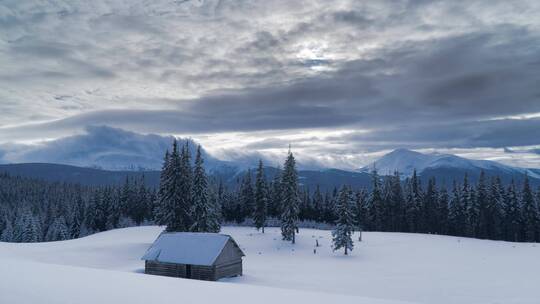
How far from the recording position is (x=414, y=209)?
88.9 metres

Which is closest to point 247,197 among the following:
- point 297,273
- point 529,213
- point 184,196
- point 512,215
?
point 184,196

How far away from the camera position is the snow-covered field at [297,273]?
31.0 feet

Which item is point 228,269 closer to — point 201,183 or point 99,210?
point 201,183

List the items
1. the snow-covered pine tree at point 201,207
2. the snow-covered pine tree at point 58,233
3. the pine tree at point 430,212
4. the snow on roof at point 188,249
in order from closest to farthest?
the snow on roof at point 188,249 → the snow-covered pine tree at point 201,207 → the pine tree at point 430,212 → the snow-covered pine tree at point 58,233

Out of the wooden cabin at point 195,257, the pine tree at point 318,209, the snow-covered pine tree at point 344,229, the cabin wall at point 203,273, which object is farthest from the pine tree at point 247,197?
the cabin wall at point 203,273

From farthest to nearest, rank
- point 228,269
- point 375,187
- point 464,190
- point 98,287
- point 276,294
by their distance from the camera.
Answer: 1. point 375,187
2. point 464,190
3. point 228,269
4. point 276,294
5. point 98,287

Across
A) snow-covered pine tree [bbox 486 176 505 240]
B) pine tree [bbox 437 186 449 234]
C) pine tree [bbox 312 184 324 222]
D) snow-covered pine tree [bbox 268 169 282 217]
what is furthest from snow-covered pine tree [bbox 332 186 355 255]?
pine tree [bbox 312 184 324 222]

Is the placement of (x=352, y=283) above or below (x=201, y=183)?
below

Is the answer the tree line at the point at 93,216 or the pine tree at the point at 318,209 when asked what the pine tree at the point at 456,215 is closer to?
the pine tree at the point at 318,209

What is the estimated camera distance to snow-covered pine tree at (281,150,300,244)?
63.0 meters

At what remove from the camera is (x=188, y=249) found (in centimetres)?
3856

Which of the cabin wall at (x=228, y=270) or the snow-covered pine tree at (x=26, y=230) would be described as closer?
the cabin wall at (x=228, y=270)

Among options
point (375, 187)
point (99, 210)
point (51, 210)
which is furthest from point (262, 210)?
point (51, 210)

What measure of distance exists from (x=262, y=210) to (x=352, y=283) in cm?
3994
